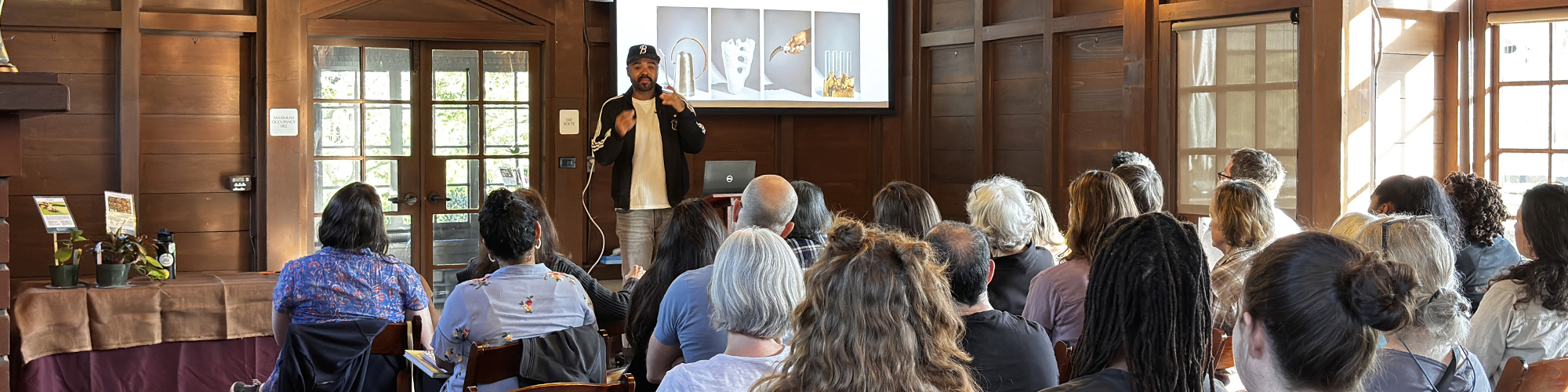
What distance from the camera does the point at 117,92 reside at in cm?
574

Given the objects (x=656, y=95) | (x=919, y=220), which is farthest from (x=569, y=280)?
(x=656, y=95)

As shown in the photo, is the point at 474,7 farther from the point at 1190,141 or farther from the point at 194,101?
the point at 1190,141

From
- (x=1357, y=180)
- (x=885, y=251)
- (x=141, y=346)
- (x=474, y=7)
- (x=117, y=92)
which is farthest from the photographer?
(x=474, y=7)

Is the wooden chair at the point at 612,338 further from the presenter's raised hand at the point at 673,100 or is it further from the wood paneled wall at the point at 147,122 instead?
the wood paneled wall at the point at 147,122

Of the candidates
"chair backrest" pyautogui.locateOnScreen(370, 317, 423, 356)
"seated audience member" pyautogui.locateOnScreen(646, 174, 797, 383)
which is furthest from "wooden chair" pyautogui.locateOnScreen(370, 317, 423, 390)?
"seated audience member" pyautogui.locateOnScreen(646, 174, 797, 383)

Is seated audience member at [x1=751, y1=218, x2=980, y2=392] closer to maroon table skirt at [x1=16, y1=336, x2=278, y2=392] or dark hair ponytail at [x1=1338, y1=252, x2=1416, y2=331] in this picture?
dark hair ponytail at [x1=1338, y1=252, x2=1416, y2=331]

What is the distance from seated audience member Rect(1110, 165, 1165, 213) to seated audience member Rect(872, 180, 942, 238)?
657 millimetres

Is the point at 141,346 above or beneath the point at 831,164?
beneath

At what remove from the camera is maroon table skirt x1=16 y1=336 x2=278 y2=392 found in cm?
427

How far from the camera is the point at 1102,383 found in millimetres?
1492

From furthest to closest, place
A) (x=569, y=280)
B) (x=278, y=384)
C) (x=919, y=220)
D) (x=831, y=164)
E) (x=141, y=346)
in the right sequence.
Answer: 1. (x=831, y=164)
2. (x=141, y=346)
3. (x=919, y=220)
4. (x=278, y=384)
5. (x=569, y=280)

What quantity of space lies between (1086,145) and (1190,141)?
2.16ft

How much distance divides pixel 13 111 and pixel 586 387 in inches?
69.1

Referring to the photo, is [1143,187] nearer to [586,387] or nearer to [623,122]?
[586,387]
